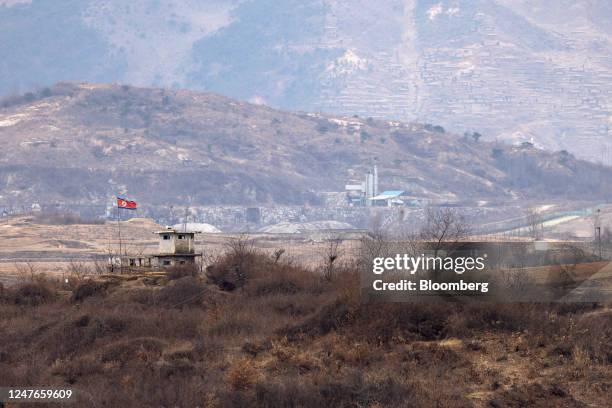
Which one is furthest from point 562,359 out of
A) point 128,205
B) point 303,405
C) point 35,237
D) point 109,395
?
point 35,237

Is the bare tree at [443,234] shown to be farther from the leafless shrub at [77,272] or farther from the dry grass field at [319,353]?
the leafless shrub at [77,272]

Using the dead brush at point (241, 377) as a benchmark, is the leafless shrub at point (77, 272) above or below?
above

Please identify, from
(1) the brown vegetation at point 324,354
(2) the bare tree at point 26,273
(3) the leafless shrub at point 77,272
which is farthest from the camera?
(2) the bare tree at point 26,273

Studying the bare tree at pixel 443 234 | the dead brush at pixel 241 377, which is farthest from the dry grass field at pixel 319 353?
the bare tree at pixel 443 234

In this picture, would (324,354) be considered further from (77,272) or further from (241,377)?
(77,272)

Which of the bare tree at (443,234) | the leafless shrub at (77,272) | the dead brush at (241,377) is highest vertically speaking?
the bare tree at (443,234)

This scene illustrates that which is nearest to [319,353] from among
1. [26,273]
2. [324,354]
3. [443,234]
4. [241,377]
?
[324,354]

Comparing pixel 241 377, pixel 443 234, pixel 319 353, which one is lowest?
pixel 241 377

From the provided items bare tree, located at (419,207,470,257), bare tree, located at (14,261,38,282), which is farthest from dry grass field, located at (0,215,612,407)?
bare tree, located at (14,261,38,282)

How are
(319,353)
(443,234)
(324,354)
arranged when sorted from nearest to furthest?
(324,354), (319,353), (443,234)
